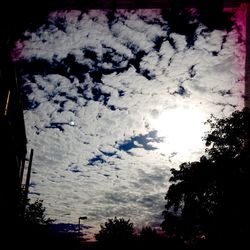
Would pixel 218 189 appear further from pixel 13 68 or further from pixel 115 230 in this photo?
pixel 115 230

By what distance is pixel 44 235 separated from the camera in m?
23.6

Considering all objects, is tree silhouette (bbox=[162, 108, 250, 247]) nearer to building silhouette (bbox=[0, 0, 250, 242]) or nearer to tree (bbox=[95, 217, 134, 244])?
building silhouette (bbox=[0, 0, 250, 242])

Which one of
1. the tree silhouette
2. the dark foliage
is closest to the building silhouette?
the tree silhouette

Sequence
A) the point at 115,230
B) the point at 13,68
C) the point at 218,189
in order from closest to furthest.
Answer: the point at 13,68 < the point at 218,189 < the point at 115,230

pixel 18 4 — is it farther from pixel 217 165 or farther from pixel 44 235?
pixel 217 165

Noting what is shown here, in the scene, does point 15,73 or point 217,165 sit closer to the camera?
point 15,73

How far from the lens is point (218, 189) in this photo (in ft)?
104

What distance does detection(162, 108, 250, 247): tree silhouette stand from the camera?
95.7ft

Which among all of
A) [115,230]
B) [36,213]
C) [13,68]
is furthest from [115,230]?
[13,68]

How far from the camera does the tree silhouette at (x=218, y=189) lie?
29172mm

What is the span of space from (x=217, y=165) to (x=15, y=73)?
883 inches

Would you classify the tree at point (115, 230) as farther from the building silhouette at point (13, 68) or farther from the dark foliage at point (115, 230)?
the building silhouette at point (13, 68)

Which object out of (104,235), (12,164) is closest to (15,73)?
(12,164)

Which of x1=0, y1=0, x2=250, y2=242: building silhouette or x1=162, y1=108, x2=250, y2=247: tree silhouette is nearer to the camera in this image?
x1=0, y1=0, x2=250, y2=242: building silhouette
